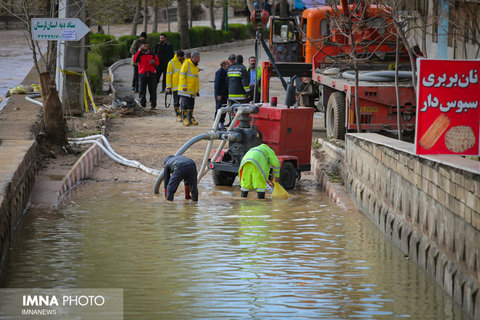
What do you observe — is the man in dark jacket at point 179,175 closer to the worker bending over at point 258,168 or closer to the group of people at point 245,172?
the group of people at point 245,172

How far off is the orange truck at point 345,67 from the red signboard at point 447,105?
5898mm

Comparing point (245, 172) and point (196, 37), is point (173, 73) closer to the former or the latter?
point (245, 172)

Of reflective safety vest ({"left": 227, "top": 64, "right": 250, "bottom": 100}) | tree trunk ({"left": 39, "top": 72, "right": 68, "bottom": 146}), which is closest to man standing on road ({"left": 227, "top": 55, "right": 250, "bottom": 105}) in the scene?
reflective safety vest ({"left": 227, "top": 64, "right": 250, "bottom": 100})

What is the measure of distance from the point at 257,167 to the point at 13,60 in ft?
85.0

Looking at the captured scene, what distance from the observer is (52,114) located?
628 inches

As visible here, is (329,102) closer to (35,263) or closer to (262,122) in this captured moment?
(262,122)

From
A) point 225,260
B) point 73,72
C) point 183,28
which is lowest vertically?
point 225,260

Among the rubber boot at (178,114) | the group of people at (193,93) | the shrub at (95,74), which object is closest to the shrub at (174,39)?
the group of people at (193,93)

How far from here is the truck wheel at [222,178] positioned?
14820 millimetres

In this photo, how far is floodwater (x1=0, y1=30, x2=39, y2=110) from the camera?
28734 mm

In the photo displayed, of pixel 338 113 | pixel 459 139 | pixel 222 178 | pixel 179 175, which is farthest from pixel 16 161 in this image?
pixel 338 113

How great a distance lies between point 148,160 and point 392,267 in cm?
770

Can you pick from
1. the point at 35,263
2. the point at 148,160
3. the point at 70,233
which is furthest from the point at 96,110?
the point at 35,263

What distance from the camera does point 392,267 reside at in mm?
9703
